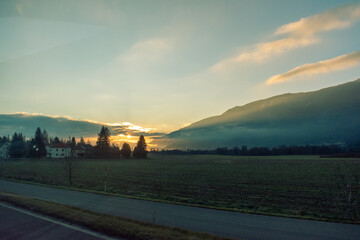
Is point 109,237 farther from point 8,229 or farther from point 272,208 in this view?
point 272,208

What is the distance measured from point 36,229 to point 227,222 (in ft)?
25.7

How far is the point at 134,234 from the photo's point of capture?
8172 millimetres

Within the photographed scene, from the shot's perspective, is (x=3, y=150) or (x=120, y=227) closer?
(x=120, y=227)

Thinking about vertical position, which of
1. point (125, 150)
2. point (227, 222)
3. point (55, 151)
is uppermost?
point (55, 151)

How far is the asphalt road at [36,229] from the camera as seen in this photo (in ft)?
26.5

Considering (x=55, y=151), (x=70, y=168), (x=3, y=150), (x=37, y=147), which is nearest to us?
(x=70, y=168)

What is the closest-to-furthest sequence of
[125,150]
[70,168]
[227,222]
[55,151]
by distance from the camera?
1. [227,222]
2. [70,168]
3. [125,150]
4. [55,151]

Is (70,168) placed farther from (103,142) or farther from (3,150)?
(3,150)

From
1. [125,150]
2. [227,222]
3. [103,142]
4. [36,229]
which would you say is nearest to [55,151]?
[103,142]

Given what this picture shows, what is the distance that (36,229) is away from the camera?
880 centimetres

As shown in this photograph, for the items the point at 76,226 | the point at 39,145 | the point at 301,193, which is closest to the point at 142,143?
the point at 39,145

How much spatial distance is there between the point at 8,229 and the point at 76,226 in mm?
2528

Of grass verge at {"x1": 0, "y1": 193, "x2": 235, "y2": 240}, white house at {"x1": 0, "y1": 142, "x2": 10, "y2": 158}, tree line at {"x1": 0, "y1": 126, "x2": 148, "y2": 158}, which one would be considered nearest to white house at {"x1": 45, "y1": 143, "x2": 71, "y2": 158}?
tree line at {"x1": 0, "y1": 126, "x2": 148, "y2": 158}

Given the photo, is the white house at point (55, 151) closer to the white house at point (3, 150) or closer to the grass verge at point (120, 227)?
the white house at point (3, 150)
